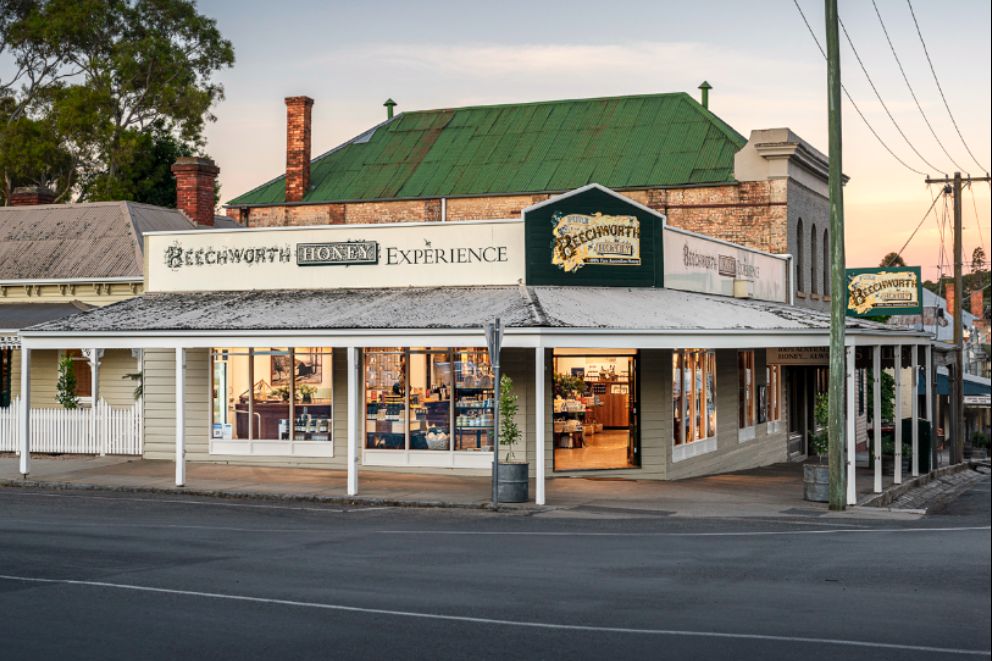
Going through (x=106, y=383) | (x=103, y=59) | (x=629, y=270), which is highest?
(x=103, y=59)

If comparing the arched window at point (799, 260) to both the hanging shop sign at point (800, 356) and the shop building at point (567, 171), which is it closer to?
the shop building at point (567, 171)

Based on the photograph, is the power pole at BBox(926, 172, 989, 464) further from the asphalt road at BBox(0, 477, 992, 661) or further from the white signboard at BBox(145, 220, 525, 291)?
the asphalt road at BBox(0, 477, 992, 661)

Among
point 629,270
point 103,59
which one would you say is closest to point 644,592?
point 629,270

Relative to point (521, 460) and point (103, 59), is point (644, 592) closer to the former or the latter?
point (521, 460)

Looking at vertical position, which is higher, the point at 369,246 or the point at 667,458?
the point at 369,246

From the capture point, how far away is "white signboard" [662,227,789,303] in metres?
24.5

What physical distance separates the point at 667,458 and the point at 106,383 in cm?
1304

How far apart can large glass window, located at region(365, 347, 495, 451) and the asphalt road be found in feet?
16.8

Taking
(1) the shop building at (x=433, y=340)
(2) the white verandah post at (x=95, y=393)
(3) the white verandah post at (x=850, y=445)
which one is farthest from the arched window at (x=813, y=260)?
(2) the white verandah post at (x=95, y=393)

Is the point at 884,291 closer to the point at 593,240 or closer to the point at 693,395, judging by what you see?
the point at 693,395

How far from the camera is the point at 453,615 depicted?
10.9 m

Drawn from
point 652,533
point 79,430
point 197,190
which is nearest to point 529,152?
point 197,190

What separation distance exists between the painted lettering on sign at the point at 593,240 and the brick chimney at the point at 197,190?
14754mm

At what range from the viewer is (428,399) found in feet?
76.7
